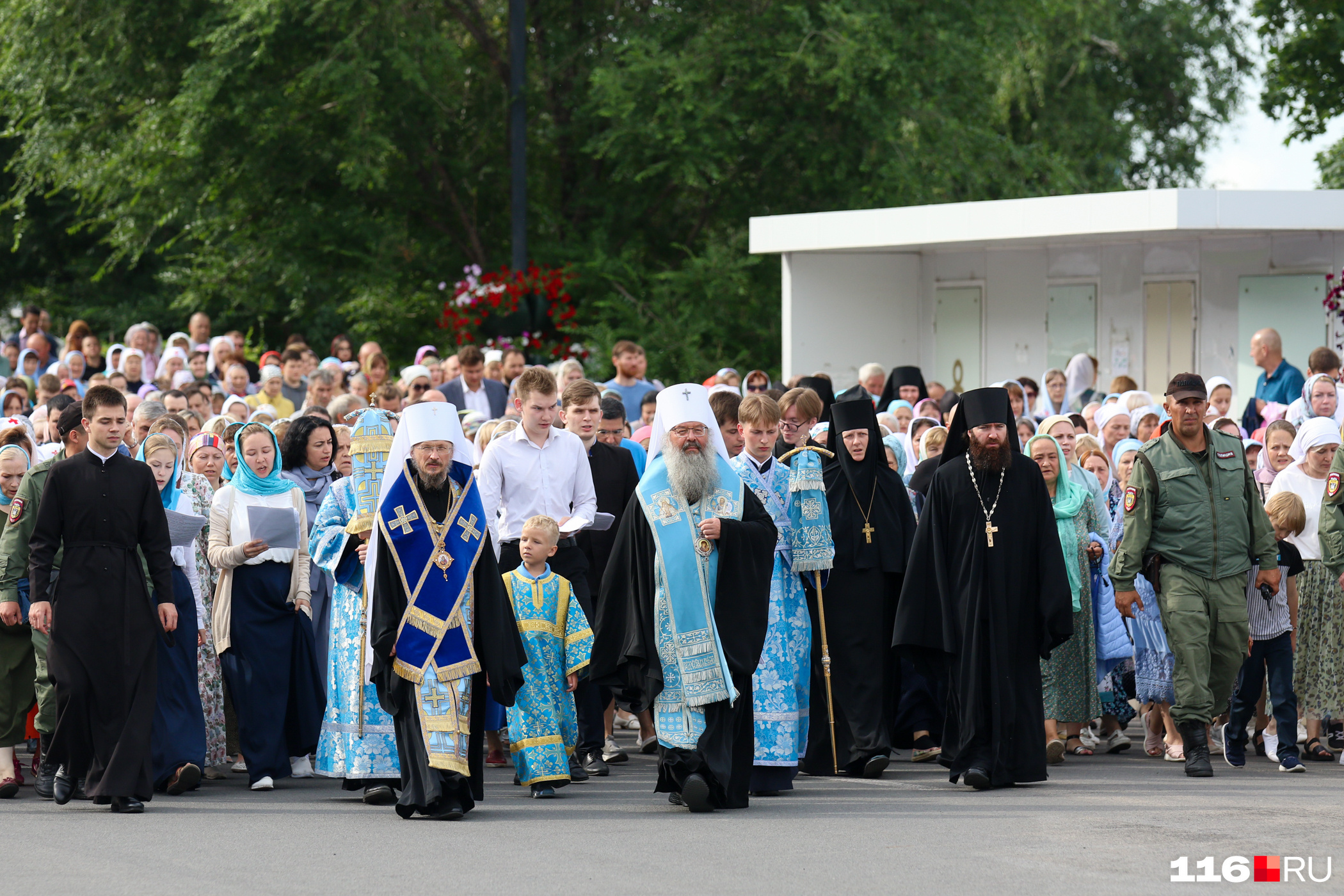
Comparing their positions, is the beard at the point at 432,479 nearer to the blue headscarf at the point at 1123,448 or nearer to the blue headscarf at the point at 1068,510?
the blue headscarf at the point at 1068,510

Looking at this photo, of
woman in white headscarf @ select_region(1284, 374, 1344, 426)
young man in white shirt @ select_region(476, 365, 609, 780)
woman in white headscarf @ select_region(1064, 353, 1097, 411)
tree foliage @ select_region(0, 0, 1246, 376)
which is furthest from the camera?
tree foliage @ select_region(0, 0, 1246, 376)

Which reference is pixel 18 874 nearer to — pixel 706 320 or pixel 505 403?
pixel 505 403

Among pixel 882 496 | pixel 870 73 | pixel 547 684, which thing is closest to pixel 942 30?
pixel 870 73

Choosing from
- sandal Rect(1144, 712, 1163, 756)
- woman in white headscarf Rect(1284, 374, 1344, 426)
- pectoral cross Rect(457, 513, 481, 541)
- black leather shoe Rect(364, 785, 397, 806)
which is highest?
woman in white headscarf Rect(1284, 374, 1344, 426)

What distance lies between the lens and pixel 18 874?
7016 millimetres

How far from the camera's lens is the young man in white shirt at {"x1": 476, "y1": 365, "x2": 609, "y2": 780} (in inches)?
387

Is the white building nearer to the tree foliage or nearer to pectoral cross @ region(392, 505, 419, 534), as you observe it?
the tree foliage

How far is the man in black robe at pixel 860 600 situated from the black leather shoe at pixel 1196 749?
5.14 ft

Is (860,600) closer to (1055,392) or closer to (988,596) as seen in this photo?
(988,596)

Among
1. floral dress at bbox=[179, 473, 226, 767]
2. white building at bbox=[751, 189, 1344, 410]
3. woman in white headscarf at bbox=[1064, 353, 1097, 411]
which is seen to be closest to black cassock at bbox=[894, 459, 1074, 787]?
floral dress at bbox=[179, 473, 226, 767]

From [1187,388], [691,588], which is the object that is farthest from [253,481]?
[1187,388]

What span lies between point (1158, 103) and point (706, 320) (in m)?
20.9

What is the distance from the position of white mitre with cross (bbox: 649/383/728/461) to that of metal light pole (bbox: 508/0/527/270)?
38.6 ft

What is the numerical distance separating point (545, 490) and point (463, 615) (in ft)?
5.41
